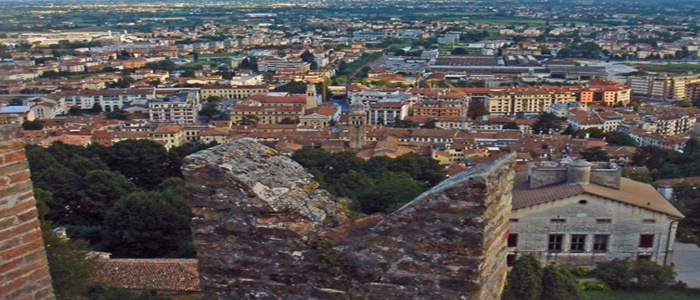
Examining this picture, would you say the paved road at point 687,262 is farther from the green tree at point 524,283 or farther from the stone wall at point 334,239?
the stone wall at point 334,239

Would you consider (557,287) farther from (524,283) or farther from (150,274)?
(150,274)

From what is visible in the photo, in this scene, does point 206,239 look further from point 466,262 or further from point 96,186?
point 96,186

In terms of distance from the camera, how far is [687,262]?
18094mm

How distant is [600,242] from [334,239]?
48.7 feet

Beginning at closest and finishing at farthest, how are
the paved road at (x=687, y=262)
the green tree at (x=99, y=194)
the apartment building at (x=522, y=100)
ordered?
1. the paved road at (x=687, y=262)
2. the green tree at (x=99, y=194)
3. the apartment building at (x=522, y=100)

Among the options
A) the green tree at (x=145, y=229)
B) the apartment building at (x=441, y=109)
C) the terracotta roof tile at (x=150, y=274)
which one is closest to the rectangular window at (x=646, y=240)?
the terracotta roof tile at (x=150, y=274)

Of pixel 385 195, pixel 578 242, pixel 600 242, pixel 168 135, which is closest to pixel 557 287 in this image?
pixel 578 242

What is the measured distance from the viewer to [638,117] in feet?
170

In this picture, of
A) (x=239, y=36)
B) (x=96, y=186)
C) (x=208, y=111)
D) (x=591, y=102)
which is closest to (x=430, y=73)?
(x=591, y=102)

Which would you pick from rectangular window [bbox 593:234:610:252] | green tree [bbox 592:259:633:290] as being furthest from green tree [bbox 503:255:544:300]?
rectangular window [bbox 593:234:610:252]

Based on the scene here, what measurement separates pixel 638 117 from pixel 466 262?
5225cm

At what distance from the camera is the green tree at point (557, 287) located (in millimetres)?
13789

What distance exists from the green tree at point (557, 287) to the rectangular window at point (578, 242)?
150 inches

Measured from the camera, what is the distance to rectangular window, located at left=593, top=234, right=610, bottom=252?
58.1ft
